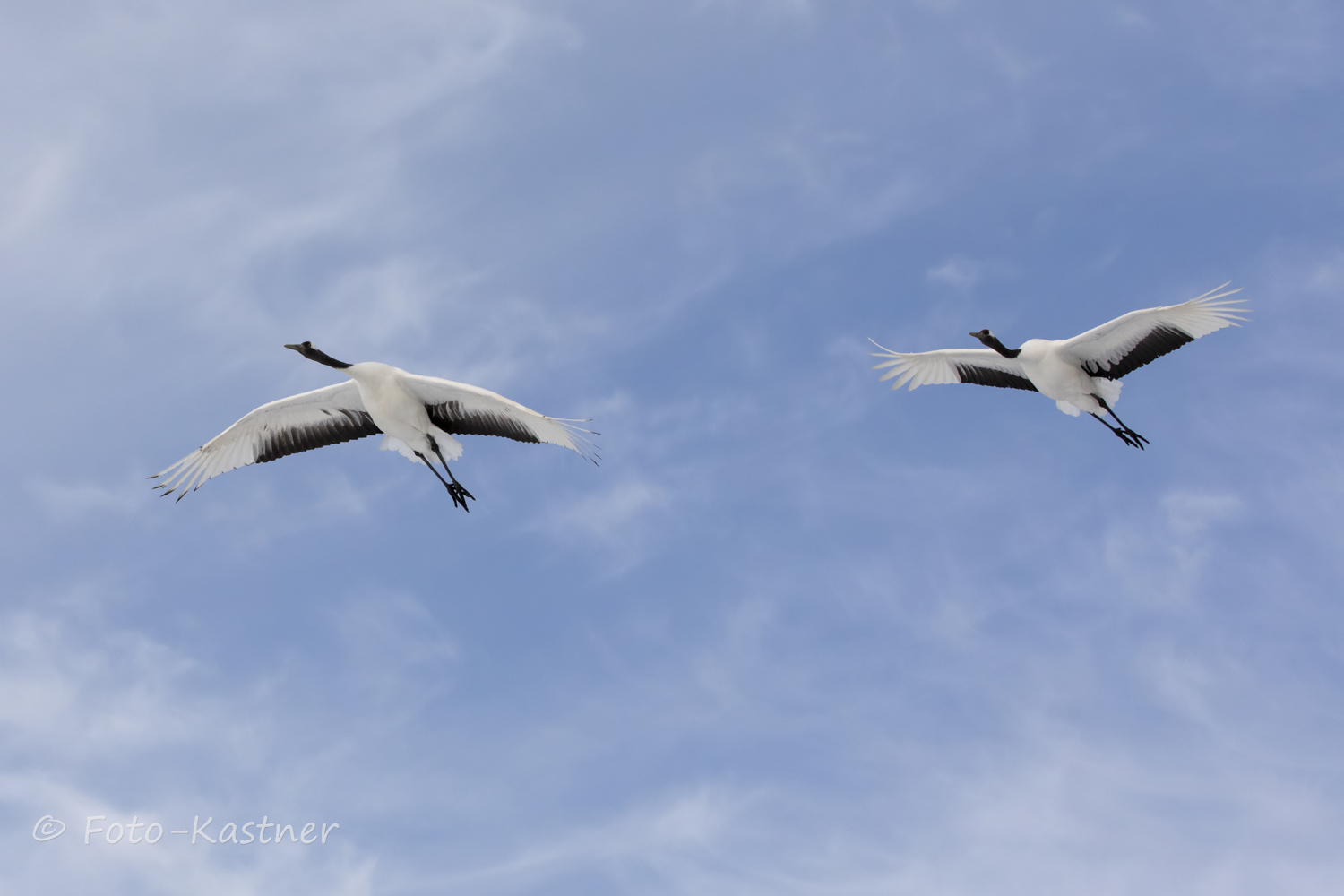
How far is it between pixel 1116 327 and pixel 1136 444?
124 inches

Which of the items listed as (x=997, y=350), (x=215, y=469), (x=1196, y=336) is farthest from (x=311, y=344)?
(x=1196, y=336)

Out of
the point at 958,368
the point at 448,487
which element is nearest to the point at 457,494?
the point at 448,487

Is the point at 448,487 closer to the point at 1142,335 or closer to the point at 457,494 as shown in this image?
the point at 457,494

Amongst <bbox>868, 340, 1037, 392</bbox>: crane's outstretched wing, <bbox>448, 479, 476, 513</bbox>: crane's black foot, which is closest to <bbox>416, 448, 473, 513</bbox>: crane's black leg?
<bbox>448, 479, 476, 513</bbox>: crane's black foot

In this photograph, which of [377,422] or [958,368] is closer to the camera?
[377,422]

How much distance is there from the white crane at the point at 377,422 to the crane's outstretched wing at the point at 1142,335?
10.9 m

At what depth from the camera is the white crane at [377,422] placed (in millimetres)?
21078

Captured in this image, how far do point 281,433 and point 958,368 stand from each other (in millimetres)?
14849

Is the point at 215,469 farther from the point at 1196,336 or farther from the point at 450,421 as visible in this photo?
the point at 1196,336

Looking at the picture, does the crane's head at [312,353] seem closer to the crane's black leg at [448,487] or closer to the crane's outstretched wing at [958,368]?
the crane's black leg at [448,487]

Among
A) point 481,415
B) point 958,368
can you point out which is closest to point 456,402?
point 481,415

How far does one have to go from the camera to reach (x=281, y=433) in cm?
2302

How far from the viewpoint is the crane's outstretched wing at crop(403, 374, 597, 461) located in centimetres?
2061

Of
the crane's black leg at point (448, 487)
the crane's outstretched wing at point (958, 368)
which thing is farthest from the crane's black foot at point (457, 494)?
the crane's outstretched wing at point (958, 368)
